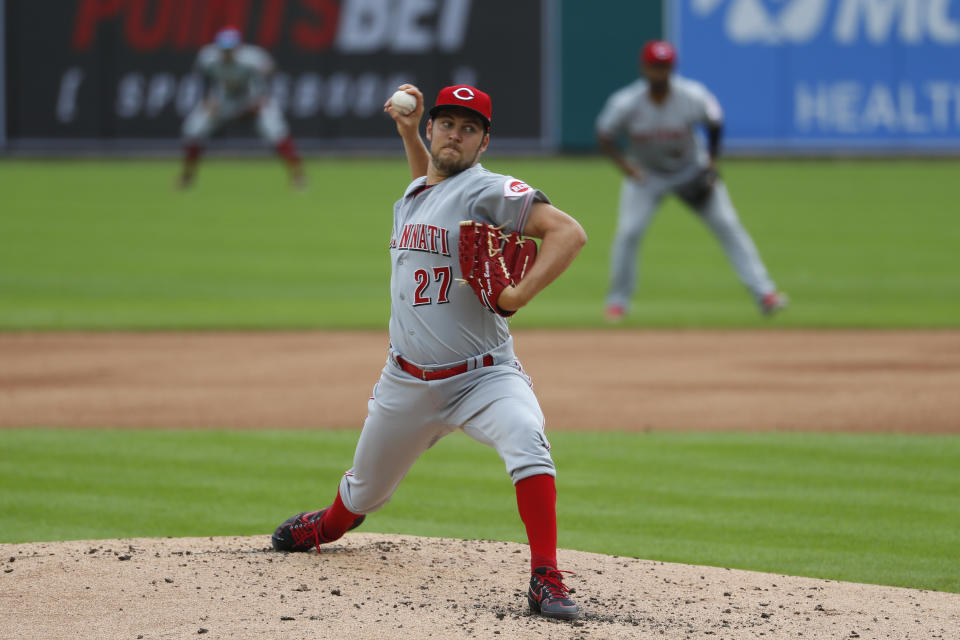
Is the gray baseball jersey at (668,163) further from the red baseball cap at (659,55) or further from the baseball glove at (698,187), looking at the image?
the red baseball cap at (659,55)

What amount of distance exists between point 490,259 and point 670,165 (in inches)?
306

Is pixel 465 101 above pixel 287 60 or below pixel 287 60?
below

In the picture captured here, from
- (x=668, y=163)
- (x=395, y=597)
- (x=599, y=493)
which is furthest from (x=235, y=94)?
(x=395, y=597)

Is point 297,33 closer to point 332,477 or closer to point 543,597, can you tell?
point 332,477

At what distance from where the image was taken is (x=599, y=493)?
680cm

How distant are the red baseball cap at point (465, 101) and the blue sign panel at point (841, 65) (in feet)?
84.5

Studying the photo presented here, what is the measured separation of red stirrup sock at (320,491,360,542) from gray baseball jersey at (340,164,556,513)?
1.14 feet

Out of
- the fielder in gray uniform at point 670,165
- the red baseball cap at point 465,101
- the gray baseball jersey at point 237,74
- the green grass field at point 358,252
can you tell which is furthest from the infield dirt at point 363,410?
the gray baseball jersey at point 237,74

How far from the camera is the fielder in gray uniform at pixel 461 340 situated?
14.8ft

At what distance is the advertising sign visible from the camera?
30.2m

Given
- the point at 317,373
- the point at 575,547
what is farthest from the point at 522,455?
the point at 317,373

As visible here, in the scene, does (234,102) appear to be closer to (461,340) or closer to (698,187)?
(698,187)

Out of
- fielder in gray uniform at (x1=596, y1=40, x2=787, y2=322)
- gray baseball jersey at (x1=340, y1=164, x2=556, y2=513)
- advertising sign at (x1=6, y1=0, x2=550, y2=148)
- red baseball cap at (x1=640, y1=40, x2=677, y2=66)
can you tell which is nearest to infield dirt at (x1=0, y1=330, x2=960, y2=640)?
gray baseball jersey at (x1=340, y1=164, x2=556, y2=513)

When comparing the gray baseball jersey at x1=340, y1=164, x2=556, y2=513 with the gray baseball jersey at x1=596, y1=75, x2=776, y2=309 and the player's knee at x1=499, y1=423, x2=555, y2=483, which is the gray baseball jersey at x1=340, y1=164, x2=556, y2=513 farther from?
the gray baseball jersey at x1=596, y1=75, x2=776, y2=309
